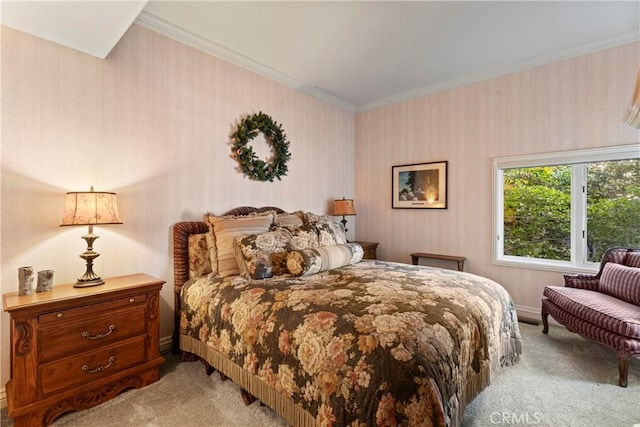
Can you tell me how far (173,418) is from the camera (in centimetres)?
173

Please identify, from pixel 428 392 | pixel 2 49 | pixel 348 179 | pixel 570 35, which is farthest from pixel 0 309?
pixel 570 35

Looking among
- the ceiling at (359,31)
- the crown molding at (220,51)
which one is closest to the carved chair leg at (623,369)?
the ceiling at (359,31)

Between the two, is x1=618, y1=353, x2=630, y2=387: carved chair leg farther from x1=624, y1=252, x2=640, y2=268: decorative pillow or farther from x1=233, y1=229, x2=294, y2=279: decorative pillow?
x1=233, y1=229, x2=294, y2=279: decorative pillow

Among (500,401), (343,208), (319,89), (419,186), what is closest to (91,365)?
(500,401)

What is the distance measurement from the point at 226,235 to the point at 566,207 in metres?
3.53

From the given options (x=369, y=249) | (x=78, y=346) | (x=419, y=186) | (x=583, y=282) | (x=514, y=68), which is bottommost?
(x=78, y=346)

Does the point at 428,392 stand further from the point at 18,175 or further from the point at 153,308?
the point at 18,175

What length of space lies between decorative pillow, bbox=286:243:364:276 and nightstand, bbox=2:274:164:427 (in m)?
0.98

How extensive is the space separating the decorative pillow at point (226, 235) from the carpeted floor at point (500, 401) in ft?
2.57

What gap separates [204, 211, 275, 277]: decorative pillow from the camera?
242 cm

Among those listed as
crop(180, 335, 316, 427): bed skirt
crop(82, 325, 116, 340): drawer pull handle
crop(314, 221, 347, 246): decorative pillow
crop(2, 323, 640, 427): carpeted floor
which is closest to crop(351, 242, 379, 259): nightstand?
crop(314, 221, 347, 246): decorative pillow

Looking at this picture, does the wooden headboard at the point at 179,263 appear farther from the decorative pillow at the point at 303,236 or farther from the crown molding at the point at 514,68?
the crown molding at the point at 514,68

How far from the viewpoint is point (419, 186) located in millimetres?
4078

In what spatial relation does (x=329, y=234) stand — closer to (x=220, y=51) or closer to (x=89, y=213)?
(x=89, y=213)
